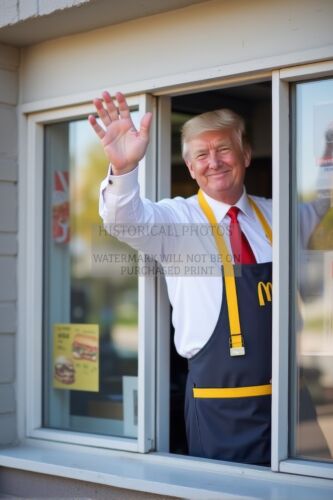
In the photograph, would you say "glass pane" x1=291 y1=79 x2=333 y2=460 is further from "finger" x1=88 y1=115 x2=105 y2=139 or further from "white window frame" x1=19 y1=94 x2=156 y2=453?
"white window frame" x1=19 y1=94 x2=156 y2=453

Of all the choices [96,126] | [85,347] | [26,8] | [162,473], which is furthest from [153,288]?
[26,8]

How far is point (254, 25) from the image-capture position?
383 centimetres

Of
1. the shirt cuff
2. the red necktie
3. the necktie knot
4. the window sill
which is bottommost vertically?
the window sill

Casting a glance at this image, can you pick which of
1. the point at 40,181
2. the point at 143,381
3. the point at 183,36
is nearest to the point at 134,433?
the point at 143,381

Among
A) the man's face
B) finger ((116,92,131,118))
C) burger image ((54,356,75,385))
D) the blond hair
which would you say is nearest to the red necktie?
the man's face

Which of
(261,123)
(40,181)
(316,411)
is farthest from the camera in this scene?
(261,123)

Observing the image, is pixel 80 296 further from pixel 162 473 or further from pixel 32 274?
pixel 162 473

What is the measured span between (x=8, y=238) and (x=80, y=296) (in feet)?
1.72

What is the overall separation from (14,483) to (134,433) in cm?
69

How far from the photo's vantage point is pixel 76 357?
473cm

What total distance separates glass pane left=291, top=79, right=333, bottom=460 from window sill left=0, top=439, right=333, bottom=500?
187 mm

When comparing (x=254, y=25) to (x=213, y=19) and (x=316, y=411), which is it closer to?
(x=213, y=19)

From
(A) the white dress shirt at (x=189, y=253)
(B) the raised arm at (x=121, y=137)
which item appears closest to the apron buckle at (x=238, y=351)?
(A) the white dress shirt at (x=189, y=253)

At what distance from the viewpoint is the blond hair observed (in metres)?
4.31
